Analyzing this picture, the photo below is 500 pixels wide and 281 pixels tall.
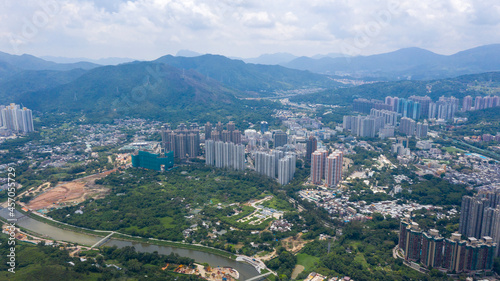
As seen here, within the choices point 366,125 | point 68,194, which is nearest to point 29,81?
point 68,194

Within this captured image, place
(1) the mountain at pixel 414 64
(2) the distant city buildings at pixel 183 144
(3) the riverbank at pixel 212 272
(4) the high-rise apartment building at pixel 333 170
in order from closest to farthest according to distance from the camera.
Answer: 1. (3) the riverbank at pixel 212 272
2. (4) the high-rise apartment building at pixel 333 170
3. (2) the distant city buildings at pixel 183 144
4. (1) the mountain at pixel 414 64

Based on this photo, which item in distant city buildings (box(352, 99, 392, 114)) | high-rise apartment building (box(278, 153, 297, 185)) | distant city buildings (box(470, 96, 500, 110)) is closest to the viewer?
high-rise apartment building (box(278, 153, 297, 185))

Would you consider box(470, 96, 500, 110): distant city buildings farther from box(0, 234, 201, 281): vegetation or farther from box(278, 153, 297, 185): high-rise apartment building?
box(0, 234, 201, 281): vegetation

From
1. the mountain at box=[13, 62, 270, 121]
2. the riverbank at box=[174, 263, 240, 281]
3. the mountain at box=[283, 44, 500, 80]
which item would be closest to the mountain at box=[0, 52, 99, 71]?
the mountain at box=[13, 62, 270, 121]

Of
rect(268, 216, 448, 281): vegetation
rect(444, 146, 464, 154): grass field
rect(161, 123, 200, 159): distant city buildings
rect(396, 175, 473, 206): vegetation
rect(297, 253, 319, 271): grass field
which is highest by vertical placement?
rect(161, 123, 200, 159): distant city buildings

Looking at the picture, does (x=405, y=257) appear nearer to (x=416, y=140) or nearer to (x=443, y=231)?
(x=443, y=231)

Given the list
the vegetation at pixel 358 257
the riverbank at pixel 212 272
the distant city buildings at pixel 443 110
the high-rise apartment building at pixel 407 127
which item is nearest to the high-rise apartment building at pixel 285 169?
the vegetation at pixel 358 257

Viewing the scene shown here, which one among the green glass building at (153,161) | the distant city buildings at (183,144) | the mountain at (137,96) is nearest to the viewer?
the green glass building at (153,161)

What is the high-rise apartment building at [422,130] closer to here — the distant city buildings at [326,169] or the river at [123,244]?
the distant city buildings at [326,169]
